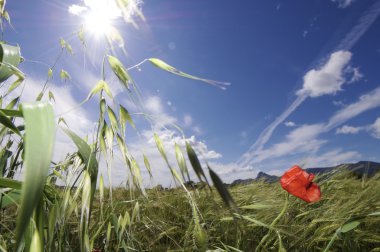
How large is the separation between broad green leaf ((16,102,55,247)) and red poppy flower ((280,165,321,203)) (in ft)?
4.96

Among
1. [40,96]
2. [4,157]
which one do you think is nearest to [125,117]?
[4,157]

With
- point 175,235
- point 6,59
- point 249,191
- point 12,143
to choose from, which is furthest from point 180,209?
point 6,59

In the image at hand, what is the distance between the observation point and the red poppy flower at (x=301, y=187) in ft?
5.62

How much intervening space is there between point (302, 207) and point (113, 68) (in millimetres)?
1663

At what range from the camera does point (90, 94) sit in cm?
79

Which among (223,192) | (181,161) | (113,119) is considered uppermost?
(113,119)

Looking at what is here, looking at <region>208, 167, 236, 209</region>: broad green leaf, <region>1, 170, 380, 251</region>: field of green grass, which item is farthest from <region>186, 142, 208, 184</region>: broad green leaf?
<region>1, 170, 380, 251</region>: field of green grass

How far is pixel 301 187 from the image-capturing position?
68.1 inches

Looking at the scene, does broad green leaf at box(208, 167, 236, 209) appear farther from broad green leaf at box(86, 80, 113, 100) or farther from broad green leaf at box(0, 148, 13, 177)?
broad green leaf at box(0, 148, 13, 177)

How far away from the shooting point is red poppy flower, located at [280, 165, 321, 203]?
5.62 feet

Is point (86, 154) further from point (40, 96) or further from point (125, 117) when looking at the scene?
point (40, 96)

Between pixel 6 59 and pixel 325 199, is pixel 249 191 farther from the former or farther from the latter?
pixel 6 59

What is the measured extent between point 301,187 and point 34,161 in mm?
1607

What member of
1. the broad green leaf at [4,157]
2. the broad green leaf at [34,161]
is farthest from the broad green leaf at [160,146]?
the broad green leaf at [4,157]
